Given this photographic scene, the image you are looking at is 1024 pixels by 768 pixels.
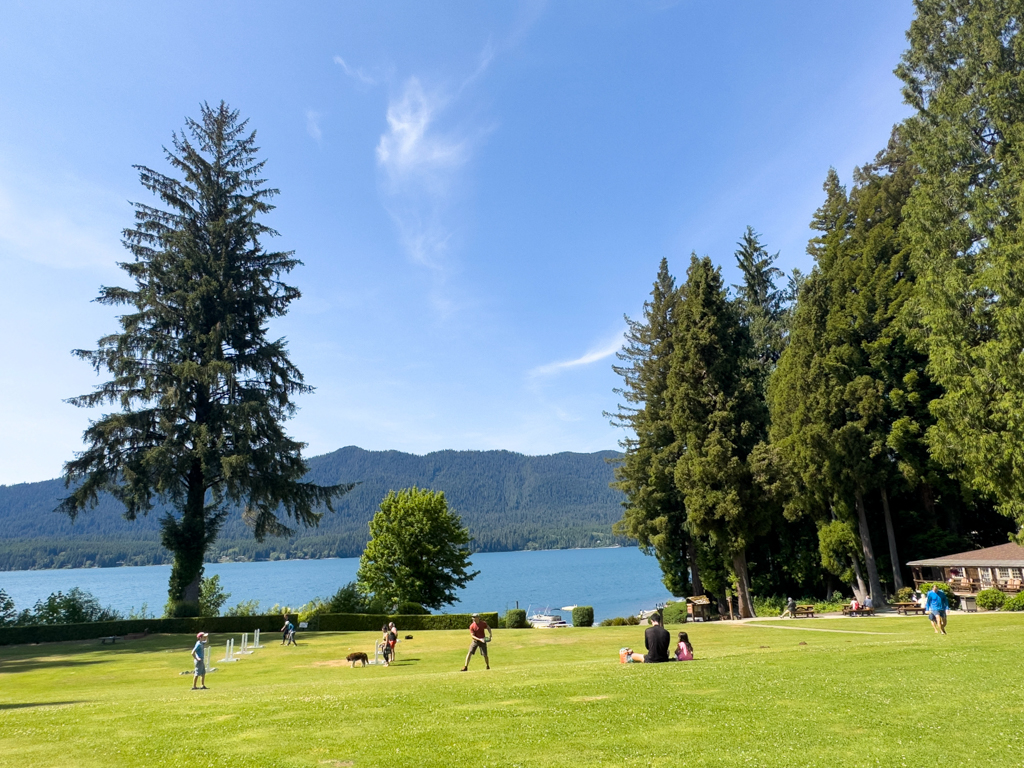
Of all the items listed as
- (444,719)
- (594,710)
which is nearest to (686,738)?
(594,710)

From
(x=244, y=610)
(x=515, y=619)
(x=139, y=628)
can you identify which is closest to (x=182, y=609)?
(x=139, y=628)

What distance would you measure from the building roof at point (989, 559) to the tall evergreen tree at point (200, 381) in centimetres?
3364

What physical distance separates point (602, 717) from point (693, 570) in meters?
37.4

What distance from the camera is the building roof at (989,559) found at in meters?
29.1

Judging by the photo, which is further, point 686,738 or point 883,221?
point 883,221

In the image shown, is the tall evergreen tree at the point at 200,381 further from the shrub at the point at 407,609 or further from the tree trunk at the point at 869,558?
the tree trunk at the point at 869,558

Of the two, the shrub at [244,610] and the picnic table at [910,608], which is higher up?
the shrub at [244,610]

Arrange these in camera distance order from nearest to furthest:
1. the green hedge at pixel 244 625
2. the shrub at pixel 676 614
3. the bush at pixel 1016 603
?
the bush at pixel 1016 603, the green hedge at pixel 244 625, the shrub at pixel 676 614

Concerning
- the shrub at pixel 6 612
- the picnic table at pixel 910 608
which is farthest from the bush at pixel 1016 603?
the shrub at pixel 6 612

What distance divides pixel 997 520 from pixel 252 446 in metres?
43.8

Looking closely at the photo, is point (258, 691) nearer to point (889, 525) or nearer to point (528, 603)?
point (889, 525)

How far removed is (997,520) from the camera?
36.5 m

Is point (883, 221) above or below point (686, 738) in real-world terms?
above

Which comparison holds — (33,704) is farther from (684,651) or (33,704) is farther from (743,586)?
(743,586)
